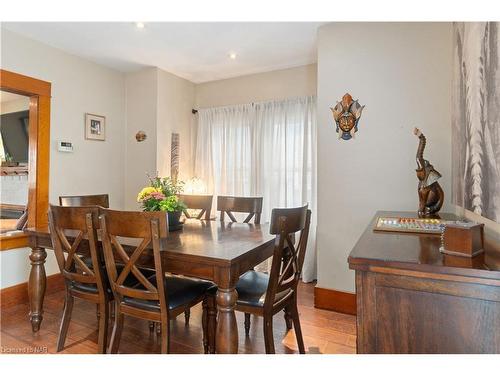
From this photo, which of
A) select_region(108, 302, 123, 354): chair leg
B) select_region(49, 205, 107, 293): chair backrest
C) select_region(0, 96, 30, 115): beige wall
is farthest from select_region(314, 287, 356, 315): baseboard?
select_region(0, 96, 30, 115): beige wall

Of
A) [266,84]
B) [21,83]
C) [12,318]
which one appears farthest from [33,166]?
[266,84]

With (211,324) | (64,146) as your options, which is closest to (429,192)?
(211,324)

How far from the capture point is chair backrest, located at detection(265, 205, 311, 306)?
158 cm

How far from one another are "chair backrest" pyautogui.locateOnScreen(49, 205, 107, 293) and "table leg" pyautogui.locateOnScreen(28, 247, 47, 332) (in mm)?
368

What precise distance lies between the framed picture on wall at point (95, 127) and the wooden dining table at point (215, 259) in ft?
5.39

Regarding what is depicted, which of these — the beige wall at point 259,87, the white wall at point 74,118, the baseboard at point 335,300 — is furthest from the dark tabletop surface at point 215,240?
the beige wall at point 259,87

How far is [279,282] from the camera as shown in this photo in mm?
1698

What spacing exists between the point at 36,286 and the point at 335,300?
2434mm

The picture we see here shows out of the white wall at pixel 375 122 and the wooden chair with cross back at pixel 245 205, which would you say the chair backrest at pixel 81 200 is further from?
the white wall at pixel 375 122

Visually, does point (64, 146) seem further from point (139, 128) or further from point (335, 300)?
point (335, 300)

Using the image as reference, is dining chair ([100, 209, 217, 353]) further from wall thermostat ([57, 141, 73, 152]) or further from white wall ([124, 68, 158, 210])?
white wall ([124, 68, 158, 210])

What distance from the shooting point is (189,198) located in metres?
3.04

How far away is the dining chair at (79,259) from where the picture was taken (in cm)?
173
